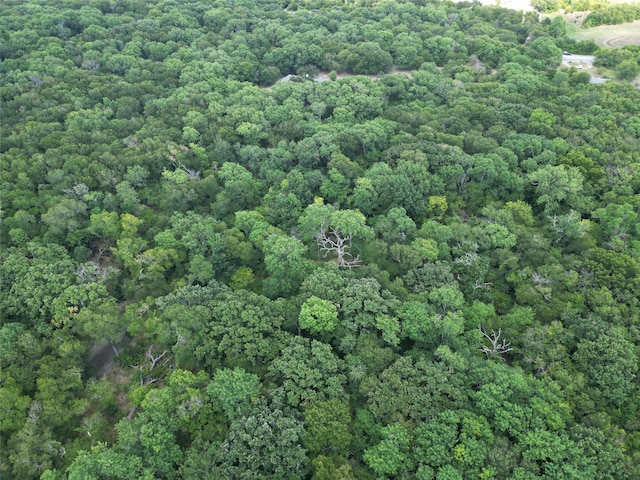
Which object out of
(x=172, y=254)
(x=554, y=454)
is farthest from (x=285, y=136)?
(x=554, y=454)

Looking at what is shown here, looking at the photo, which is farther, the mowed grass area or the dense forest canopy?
the mowed grass area

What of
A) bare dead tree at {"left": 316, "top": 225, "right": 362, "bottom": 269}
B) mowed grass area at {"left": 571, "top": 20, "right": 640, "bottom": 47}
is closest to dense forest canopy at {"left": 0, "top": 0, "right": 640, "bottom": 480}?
bare dead tree at {"left": 316, "top": 225, "right": 362, "bottom": 269}

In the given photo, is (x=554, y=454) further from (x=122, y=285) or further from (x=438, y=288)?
(x=122, y=285)

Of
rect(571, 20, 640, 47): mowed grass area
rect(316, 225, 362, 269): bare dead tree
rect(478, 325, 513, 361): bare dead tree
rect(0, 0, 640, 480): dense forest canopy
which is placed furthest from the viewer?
rect(571, 20, 640, 47): mowed grass area

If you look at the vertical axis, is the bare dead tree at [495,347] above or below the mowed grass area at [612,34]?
below

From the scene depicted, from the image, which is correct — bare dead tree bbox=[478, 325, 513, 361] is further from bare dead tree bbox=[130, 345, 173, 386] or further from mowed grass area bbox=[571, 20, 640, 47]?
mowed grass area bbox=[571, 20, 640, 47]

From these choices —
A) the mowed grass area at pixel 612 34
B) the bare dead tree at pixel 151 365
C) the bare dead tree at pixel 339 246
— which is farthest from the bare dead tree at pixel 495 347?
the mowed grass area at pixel 612 34

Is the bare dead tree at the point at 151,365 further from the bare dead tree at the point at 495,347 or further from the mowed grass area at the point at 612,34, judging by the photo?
the mowed grass area at the point at 612,34
